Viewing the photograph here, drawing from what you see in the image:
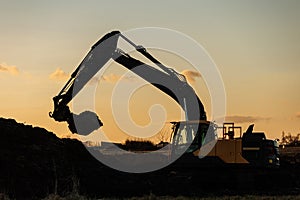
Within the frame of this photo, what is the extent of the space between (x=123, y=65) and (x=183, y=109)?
3901 mm

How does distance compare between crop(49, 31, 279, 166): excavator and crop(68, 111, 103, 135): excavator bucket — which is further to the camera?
crop(68, 111, 103, 135): excavator bucket

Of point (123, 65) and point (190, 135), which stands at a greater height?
point (123, 65)

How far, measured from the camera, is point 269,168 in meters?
31.5

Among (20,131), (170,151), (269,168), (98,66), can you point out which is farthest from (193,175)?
(20,131)

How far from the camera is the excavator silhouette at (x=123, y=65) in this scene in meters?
32.3

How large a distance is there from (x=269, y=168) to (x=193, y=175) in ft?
11.5

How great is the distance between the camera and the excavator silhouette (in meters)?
32.3

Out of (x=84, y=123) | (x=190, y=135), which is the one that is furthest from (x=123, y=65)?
(x=190, y=135)

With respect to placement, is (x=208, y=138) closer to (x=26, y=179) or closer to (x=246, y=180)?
(x=246, y=180)

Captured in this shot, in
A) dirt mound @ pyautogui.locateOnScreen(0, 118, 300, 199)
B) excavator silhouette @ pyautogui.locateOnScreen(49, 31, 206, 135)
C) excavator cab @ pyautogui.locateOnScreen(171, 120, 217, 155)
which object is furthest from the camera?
excavator silhouette @ pyautogui.locateOnScreen(49, 31, 206, 135)

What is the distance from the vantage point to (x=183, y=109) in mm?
32500

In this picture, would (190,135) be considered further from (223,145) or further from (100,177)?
(100,177)

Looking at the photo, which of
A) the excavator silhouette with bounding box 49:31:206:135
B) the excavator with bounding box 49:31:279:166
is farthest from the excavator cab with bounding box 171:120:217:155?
the excavator silhouette with bounding box 49:31:206:135

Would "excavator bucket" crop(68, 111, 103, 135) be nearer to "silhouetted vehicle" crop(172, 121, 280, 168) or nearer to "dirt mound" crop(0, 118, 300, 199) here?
"dirt mound" crop(0, 118, 300, 199)
